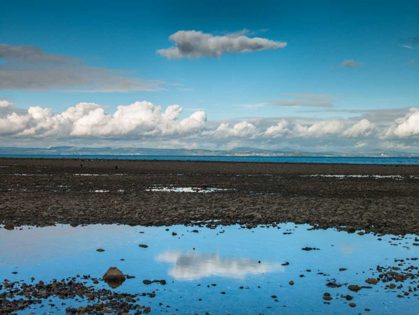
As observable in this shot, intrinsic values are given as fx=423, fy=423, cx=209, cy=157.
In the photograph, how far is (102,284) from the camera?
43.2ft

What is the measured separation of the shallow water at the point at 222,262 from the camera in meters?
12.0

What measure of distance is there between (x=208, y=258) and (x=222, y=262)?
2.55 ft

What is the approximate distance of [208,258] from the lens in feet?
54.7

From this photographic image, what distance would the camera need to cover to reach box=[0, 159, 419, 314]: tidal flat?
11898 millimetres

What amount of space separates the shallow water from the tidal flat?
0.13 ft

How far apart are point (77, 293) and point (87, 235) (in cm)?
889

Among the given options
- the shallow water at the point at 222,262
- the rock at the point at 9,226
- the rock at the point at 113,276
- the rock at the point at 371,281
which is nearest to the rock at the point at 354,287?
the shallow water at the point at 222,262

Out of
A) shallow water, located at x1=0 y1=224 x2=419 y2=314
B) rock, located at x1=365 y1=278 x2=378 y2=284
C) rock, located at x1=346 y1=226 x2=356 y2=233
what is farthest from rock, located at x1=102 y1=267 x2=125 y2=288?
rock, located at x1=346 y1=226 x2=356 y2=233

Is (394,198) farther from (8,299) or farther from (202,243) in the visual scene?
(8,299)

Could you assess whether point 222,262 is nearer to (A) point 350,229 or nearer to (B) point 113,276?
(B) point 113,276

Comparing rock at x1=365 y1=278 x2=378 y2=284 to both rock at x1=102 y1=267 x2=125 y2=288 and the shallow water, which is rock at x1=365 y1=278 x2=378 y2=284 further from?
rock at x1=102 y1=267 x2=125 y2=288

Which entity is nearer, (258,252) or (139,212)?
(258,252)

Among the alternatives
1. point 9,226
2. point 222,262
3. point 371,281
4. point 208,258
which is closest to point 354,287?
point 371,281

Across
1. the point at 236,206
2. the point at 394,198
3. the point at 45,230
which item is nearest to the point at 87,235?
the point at 45,230
